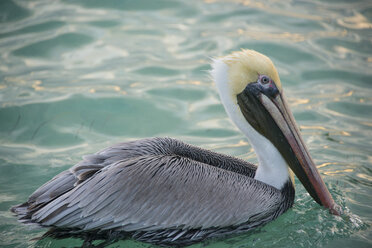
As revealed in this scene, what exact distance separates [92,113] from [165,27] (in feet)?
8.72

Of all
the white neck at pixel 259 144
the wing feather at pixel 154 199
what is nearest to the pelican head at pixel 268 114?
the white neck at pixel 259 144

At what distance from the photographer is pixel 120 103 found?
6172 millimetres

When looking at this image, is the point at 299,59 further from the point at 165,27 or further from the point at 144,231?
the point at 144,231

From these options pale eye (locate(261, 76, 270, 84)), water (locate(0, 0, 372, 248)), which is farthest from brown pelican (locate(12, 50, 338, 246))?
water (locate(0, 0, 372, 248))

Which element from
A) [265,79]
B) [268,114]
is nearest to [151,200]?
[268,114]

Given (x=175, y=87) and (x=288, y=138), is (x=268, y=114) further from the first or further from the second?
(x=175, y=87)

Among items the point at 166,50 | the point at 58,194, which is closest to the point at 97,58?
the point at 166,50

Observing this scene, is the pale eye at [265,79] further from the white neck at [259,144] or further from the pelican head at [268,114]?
the white neck at [259,144]

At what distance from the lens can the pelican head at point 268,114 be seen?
156 inches

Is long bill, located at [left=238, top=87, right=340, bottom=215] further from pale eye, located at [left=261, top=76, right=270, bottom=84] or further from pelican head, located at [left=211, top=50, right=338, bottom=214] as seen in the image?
pale eye, located at [left=261, top=76, right=270, bottom=84]

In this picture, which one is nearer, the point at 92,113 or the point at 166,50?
the point at 92,113

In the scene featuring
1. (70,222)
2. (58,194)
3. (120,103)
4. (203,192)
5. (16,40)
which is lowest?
(203,192)

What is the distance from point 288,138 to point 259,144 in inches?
10.7

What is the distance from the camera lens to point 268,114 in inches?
158
